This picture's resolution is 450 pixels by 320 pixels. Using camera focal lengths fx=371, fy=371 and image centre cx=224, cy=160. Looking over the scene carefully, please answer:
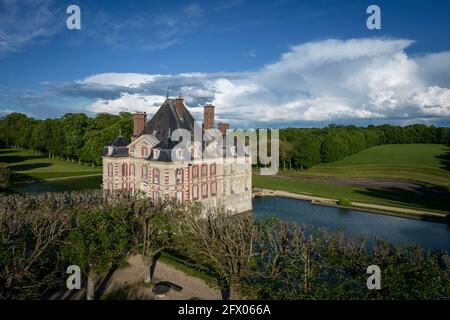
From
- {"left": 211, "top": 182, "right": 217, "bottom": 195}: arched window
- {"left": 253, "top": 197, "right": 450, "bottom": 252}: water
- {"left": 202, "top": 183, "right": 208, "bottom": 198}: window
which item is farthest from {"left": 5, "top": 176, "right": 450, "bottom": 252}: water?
{"left": 202, "top": 183, "right": 208, "bottom": 198}: window

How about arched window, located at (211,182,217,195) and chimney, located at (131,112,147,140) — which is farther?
chimney, located at (131,112,147,140)

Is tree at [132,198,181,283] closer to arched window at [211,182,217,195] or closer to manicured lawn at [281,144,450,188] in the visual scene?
arched window at [211,182,217,195]

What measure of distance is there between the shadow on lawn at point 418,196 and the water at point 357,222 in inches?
312

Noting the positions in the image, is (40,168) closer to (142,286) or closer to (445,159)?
(142,286)

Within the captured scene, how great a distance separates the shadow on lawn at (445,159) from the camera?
7403 cm

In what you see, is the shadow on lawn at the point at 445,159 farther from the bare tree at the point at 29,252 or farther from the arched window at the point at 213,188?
the bare tree at the point at 29,252

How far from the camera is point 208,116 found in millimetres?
42000

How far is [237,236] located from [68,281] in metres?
→ 9.33

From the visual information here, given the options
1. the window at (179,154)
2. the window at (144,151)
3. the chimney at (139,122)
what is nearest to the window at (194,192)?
the window at (179,154)

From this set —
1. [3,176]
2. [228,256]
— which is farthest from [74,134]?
[228,256]

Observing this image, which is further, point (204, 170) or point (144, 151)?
point (144, 151)

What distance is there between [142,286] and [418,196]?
46.5 meters

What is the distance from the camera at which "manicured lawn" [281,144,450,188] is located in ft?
226
